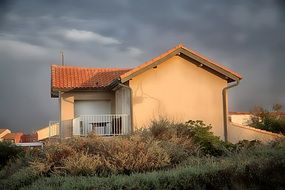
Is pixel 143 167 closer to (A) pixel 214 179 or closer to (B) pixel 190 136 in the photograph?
(A) pixel 214 179

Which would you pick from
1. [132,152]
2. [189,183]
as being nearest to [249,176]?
[189,183]

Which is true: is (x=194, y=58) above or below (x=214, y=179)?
above

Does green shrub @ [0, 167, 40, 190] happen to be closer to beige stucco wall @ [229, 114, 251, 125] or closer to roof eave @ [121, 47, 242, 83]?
roof eave @ [121, 47, 242, 83]

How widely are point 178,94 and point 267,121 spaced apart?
1031 cm

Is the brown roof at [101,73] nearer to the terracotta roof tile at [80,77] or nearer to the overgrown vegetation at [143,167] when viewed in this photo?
the terracotta roof tile at [80,77]

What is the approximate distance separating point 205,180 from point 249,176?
2.98 ft

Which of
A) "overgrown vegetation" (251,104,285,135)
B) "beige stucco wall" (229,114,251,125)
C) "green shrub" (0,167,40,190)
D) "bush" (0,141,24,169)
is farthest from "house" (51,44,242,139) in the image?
"beige stucco wall" (229,114,251,125)

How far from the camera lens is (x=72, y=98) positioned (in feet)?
83.4

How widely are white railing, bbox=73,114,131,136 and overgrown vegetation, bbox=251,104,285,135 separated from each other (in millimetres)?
10185

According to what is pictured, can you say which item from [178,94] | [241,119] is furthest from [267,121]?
[178,94]

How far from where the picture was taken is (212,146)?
17.0m

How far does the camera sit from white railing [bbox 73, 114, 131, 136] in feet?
75.3

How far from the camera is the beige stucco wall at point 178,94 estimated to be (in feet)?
74.7

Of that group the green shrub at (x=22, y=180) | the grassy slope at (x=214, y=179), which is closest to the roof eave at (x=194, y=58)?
the green shrub at (x=22, y=180)
